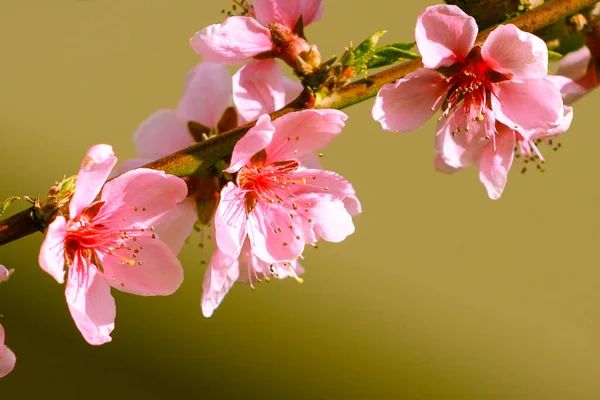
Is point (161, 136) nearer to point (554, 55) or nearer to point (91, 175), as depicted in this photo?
point (91, 175)

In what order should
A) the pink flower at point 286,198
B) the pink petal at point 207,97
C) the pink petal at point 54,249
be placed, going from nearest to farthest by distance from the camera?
the pink petal at point 54,249
the pink flower at point 286,198
the pink petal at point 207,97

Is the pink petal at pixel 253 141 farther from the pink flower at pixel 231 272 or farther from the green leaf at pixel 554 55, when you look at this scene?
the green leaf at pixel 554 55

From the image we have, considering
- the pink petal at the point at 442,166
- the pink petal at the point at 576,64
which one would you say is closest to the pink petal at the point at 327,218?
the pink petal at the point at 442,166

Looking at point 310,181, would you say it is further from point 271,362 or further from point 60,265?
point 271,362

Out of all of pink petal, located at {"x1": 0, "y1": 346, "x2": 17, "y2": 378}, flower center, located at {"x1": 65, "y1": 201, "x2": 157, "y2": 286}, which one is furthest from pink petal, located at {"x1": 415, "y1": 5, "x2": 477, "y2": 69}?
pink petal, located at {"x1": 0, "y1": 346, "x2": 17, "y2": 378}

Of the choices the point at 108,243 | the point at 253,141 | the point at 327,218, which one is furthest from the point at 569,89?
the point at 108,243

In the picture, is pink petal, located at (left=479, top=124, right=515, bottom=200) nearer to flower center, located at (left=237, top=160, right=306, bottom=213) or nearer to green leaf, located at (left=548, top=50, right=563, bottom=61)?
green leaf, located at (left=548, top=50, right=563, bottom=61)

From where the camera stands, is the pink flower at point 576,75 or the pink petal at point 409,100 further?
the pink flower at point 576,75

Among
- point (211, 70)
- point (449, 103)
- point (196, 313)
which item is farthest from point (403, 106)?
point (196, 313)
